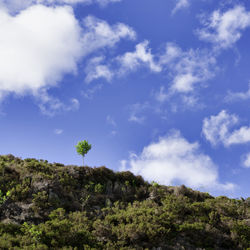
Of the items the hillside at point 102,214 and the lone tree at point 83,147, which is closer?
the hillside at point 102,214

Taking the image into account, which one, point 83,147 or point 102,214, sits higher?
point 83,147

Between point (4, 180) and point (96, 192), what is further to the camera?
point (96, 192)

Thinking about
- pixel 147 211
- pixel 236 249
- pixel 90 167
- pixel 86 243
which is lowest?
pixel 236 249

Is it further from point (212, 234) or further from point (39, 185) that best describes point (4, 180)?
point (212, 234)

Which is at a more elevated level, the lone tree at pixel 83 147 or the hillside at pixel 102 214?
the lone tree at pixel 83 147

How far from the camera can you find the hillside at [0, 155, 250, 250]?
1140 cm

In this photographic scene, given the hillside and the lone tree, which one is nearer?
the hillside

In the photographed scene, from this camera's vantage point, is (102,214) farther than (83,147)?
No

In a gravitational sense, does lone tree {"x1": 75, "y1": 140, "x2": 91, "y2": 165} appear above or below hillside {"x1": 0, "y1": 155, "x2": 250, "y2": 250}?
above

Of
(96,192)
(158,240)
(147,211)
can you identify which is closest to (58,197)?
(96,192)

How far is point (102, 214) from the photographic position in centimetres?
1473

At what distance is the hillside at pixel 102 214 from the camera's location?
11398 millimetres

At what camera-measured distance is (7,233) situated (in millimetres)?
11008

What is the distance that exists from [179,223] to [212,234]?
→ 1909mm
